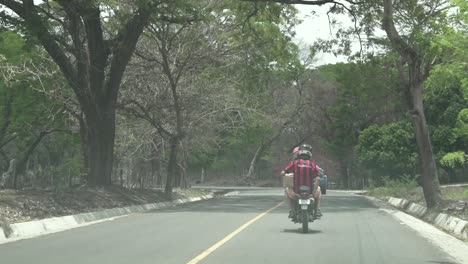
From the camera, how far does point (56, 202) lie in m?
20.2

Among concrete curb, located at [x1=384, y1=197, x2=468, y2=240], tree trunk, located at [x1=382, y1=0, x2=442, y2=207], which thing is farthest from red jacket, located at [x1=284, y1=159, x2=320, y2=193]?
tree trunk, located at [x1=382, y1=0, x2=442, y2=207]

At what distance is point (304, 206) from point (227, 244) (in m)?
2.62

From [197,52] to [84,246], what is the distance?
65.3 ft

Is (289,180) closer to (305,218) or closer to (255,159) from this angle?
(305,218)

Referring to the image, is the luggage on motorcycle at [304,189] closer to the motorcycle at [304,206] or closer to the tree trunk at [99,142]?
the motorcycle at [304,206]

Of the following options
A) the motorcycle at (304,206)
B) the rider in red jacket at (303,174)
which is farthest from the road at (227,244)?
the rider in red jacket at (303,174)

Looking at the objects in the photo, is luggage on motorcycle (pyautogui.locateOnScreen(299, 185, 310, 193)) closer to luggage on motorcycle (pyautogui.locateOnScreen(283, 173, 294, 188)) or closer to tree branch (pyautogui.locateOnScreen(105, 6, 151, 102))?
luggage on motorcycle (pyautogui.locateOnScreen(283, 173, 294, 188))

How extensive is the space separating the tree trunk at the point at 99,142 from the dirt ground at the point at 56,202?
0.79 meters

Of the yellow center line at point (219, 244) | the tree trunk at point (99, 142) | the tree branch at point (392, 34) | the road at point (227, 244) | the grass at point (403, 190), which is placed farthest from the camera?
the grass at point (403, 190)

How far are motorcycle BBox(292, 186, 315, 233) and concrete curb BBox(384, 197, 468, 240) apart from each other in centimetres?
394

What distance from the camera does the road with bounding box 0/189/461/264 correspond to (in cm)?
1073

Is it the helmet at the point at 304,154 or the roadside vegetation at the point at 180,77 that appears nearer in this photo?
the helmet at the point at 304,154

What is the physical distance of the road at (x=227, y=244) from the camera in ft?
35.2

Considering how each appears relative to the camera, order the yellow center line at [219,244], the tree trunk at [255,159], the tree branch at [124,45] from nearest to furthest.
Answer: the yellow center line at [219,244] < the tree branch at [124,45] < the tree trunk at [255,159]
